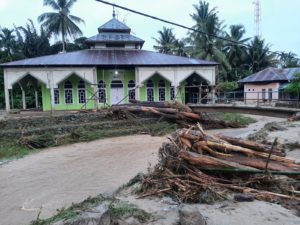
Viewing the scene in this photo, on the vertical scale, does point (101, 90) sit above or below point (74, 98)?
above

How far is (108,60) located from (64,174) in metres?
19.4

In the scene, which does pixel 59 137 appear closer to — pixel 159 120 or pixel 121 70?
pixel 159 120

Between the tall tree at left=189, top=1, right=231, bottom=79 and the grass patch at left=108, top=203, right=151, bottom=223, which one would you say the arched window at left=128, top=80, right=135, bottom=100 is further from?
the grass patch at left=108, top=203, right=151, bottom=223

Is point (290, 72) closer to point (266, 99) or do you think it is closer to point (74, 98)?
point (266, 99)

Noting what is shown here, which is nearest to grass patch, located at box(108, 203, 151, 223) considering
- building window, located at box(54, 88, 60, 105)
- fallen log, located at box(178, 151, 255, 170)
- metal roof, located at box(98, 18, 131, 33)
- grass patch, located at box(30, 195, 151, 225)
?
grass patch, located at box(30, 195, 151, 225)

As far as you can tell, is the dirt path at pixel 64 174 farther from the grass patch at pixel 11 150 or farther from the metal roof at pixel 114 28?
the metal roof at pixel 114 28

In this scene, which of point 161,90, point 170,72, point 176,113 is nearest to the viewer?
point 176,113

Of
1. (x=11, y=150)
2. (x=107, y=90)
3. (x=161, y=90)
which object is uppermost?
(x=107, y=90)

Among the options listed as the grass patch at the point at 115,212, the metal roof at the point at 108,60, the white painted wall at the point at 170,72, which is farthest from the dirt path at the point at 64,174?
the metal roof at the point at 108,60

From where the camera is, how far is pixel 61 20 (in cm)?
4500

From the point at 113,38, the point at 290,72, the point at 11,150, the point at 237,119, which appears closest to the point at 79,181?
the point at 11,150

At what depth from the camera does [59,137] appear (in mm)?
18531

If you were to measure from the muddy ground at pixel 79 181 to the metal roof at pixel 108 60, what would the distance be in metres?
11.8

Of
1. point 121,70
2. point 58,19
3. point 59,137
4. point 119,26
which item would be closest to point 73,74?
point 121,70
